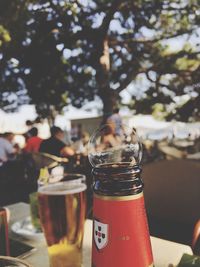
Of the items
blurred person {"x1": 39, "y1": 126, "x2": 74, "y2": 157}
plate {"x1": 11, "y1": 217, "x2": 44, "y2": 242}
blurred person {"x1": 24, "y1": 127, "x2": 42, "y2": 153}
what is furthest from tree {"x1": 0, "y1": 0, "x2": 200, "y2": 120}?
plate {"x1": 11, "y1": 217, "x2": 44, "y2": 242}

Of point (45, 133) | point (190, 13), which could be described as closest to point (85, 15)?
point (190, 13)

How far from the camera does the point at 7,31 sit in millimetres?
6863

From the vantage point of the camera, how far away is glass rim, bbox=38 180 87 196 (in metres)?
0.86

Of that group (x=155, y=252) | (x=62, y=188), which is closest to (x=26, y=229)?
(x=62, y=188)

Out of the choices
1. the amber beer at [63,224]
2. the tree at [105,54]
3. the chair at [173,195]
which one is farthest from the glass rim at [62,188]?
the tree at [105,54]

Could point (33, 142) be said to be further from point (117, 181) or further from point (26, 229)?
point (117, 181)

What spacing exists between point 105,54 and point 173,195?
8435 millimetres

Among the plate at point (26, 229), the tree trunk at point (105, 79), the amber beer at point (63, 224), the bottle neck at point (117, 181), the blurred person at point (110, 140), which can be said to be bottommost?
the plate at point (26, 229)

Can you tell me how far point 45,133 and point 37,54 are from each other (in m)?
19.8

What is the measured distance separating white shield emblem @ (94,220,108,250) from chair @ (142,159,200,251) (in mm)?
1291

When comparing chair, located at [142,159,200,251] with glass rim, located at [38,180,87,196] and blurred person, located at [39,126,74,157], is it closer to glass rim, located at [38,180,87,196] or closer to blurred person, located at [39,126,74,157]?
glass rim, located at [38,180,87,196]

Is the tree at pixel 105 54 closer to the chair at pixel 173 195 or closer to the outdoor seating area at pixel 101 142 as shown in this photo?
the outdoor seating area at pixel 101 142

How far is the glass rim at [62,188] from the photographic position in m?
0.86

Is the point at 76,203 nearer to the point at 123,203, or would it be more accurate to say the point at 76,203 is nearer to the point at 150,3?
→ the point at 123,203
